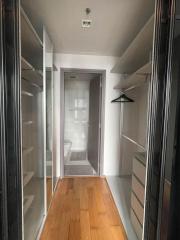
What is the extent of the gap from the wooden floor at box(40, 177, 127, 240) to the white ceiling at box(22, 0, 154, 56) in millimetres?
2444

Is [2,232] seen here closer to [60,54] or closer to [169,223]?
[169,223]

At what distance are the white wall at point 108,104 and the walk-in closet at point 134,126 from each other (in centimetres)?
11

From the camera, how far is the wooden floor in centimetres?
173

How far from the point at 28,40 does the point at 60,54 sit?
1361mm

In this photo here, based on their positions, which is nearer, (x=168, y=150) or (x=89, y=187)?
(x=168, y=150)

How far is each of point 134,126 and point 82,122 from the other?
1378 millimetres

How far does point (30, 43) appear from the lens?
167cm

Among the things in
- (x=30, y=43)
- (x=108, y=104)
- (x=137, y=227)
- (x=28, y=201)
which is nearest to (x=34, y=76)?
(x=30, y=43)

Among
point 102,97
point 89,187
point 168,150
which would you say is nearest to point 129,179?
point 89,187

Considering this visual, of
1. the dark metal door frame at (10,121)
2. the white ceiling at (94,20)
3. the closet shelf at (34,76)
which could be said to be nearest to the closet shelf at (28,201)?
the dark metal door frame at (10,121)

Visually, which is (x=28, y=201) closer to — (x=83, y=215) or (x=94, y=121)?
(x=83, y=215)

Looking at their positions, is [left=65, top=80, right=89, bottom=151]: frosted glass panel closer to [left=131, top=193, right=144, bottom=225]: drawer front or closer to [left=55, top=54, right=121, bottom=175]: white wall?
[left=55, top=54, right=121, bottom=175]: white wall

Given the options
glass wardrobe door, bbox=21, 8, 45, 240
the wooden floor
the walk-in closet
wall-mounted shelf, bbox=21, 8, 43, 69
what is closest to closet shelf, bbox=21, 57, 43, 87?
glass wardrobe door, bbox=21, 8, 45, 240

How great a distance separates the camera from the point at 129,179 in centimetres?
312
